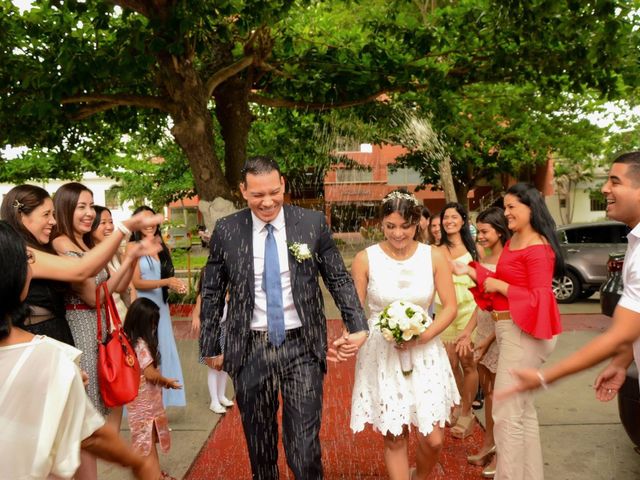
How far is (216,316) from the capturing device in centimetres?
403

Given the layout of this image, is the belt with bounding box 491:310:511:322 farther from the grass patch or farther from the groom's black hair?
the grass patch

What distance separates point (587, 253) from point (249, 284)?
38.1 ft

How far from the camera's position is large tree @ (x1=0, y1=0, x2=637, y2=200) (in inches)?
346

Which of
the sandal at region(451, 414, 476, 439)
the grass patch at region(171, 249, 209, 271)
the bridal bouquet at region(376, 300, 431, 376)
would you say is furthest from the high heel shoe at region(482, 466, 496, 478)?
the grass patch at region(171, 249, 209, 271)

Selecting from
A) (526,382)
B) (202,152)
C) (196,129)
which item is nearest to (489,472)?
(526,382)

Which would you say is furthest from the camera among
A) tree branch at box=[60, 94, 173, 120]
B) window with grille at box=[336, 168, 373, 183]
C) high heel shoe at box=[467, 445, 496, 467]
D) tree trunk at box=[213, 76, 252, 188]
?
window with grille at box=[336, 168, 373, 183]

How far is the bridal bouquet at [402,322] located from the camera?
4.12 metres

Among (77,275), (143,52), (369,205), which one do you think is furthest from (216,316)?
(369,205)

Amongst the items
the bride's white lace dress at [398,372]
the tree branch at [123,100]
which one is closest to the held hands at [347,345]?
the bride's white lace dress at [398,372]

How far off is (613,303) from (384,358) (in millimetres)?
2447

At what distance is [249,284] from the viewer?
3.88 meters

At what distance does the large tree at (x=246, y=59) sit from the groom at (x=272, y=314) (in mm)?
4913

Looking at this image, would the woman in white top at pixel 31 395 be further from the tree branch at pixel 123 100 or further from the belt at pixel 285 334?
the tree branch at pixel 123 100

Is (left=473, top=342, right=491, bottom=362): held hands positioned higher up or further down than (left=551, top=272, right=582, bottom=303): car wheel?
higher up
